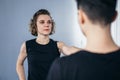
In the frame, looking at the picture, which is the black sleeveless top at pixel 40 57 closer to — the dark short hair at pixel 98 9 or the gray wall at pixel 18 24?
the gray wall at pixel 18 24

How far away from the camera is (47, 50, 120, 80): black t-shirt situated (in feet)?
2.43

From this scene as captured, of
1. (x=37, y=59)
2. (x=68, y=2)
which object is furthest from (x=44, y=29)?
(x=68, y=2)

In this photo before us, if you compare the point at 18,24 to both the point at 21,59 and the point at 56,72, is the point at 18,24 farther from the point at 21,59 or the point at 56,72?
the point at 56,72

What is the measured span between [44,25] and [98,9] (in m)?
1.20

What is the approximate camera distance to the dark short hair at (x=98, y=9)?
76 cm

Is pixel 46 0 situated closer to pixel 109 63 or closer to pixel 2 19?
pixel 2 19

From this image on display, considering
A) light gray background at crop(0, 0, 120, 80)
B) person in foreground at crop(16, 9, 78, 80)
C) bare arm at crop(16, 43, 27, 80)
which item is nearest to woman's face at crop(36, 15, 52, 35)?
person in foreground at crop(16, 9, 78, 80)

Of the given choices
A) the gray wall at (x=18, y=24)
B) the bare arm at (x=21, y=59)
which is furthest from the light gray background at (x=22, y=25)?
the bare arm at (x=21, y=59)

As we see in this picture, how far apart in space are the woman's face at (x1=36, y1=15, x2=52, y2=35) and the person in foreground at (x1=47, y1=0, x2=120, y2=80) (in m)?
1.17

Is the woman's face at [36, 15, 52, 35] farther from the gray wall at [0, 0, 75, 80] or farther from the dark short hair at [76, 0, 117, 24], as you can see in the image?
the dark short hair at [76, 0, 117, 24]

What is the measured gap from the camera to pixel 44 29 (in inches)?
76.1

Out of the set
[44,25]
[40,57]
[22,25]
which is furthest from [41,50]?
[22,25]

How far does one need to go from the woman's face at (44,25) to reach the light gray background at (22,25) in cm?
101

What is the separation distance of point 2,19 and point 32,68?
4.42 feet
